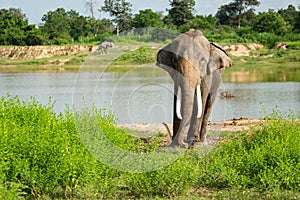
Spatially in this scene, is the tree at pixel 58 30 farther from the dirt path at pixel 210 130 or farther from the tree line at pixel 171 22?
the dirt path at pixel 210 130

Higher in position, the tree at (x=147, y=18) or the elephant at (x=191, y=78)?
the tree at (x=147, y=18)

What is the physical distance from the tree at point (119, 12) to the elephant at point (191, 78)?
16767 mm

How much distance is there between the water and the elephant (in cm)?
90

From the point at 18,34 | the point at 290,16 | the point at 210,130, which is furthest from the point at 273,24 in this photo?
the point at 210,130

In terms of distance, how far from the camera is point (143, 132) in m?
10.1

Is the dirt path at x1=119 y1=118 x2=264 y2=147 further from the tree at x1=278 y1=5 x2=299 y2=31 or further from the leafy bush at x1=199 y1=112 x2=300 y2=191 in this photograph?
the tree at x1=278 y1=5 x2=299 y2=31

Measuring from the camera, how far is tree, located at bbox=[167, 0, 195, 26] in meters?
39.3

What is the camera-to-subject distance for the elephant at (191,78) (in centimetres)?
759

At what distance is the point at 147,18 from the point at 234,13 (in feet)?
62.0

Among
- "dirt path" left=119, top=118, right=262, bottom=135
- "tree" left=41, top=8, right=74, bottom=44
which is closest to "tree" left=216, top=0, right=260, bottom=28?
"tree" left=41, top=8, right=74, bottom=44

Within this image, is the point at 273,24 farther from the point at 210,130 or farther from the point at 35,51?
the point at 210,130

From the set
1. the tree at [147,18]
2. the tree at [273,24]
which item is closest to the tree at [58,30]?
the tree at [147,18]

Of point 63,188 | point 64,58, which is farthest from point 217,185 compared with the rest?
point 64,58

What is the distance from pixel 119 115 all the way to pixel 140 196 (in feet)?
22.7
